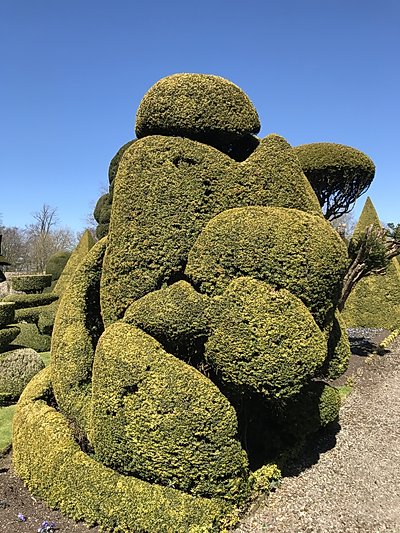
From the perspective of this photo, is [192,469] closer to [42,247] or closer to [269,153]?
[269,153]

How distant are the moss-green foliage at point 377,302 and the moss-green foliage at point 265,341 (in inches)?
464

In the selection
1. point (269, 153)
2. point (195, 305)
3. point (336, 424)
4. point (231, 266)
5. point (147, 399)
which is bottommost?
point (336, 424)

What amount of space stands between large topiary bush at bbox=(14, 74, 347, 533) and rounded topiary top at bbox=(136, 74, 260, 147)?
2 centimetres

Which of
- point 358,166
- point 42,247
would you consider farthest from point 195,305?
point 42,247

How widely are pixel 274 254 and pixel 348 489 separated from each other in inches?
123

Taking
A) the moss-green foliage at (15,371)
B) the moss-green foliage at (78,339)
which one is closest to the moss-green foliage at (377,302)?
the moss-green foliage at (15,371)

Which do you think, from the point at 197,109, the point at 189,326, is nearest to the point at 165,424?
the point at 189,326

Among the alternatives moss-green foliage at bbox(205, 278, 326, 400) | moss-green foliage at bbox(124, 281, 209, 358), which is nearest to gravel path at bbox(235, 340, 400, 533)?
moss-green foliage at bbox(205, 278, 326, 400)

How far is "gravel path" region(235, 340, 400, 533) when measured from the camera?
15.2ft

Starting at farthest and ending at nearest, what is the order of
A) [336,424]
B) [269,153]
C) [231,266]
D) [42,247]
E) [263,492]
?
1. [42,247]
2. [336,424]
3. [269,153]
4. [263,492]
5. [231,266]

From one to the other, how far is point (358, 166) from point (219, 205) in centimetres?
784

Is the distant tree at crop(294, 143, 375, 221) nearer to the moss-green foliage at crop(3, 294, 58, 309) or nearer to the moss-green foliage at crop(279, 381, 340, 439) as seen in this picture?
the moss-green foliage at crop(279, 381, 340, 439)

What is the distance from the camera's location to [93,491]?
4.69 m

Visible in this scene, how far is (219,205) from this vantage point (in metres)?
5.24
